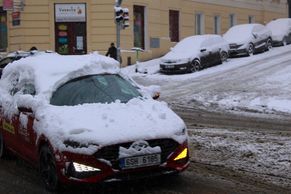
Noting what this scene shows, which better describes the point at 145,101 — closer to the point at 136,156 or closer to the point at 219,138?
the point at 136,156

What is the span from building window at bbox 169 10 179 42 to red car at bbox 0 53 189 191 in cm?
2773

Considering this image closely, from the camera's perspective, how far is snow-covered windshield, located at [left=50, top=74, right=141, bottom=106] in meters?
7.66

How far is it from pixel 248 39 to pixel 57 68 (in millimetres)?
25392

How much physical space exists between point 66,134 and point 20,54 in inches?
652

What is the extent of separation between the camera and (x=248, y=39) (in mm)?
32469

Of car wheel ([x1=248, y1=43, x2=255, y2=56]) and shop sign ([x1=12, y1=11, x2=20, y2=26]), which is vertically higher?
shop sign ([x1=12, y1=11, x2=20, y2=26])

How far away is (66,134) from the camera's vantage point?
6.66 metres

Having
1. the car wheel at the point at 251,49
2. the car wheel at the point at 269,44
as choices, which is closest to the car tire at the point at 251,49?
the car wheel at the point at 251,49

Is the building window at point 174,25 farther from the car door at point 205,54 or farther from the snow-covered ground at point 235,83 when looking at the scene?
the car door at point 205,54

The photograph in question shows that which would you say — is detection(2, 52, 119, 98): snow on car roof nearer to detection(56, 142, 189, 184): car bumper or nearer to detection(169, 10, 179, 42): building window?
detection(56, 142, 189, 184): car bumper

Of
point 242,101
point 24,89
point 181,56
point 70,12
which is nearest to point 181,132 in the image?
point 24,89

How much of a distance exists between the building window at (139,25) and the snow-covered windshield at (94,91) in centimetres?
2534

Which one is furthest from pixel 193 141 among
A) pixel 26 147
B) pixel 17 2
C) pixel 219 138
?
pixel 17 2

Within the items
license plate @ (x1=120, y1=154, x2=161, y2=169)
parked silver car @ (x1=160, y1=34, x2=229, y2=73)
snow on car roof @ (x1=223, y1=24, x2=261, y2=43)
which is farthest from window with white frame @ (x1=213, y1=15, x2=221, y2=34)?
license plate @ (x1=120, y1=154, x2=161, y2=169)
